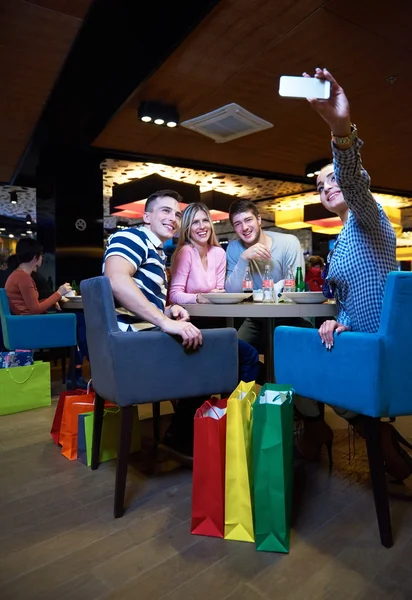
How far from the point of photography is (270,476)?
4.50ft

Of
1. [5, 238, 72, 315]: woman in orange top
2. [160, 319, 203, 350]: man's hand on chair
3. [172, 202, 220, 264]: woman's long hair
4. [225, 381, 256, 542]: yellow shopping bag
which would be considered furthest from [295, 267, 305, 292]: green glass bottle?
[5, 238, 72, 315]: woman in orange top

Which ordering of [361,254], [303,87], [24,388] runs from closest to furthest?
[303,87]
[361,254]
[24,388]

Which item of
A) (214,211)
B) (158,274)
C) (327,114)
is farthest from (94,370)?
(214,211)

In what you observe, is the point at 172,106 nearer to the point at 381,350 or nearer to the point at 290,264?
the point at 290,264

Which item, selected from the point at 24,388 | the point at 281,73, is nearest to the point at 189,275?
the point at 24,388

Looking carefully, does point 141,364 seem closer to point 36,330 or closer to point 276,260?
point 276,260

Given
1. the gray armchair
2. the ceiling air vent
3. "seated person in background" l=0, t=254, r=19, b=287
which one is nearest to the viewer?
the gray armchair

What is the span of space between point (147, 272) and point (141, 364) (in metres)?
0.46

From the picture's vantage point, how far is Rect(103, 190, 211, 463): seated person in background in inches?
68.5

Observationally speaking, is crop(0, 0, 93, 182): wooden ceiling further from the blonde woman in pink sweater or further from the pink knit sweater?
the pink knit sweater

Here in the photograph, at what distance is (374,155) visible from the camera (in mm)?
6211

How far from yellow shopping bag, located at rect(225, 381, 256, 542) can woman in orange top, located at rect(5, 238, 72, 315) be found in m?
2.70

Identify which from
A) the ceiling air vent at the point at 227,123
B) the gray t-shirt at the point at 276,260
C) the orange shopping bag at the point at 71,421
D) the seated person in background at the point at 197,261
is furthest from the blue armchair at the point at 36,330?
the ceiling air vent at the point at 227,123

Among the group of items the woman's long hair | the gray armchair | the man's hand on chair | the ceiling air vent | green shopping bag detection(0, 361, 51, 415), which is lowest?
green shopping bag detection(0, 361, 51, 415)
